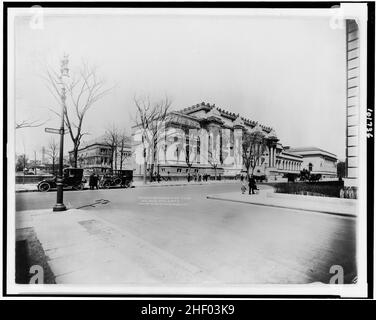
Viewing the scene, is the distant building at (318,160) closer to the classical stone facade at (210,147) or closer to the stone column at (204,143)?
the classical stone facade at (210,147)

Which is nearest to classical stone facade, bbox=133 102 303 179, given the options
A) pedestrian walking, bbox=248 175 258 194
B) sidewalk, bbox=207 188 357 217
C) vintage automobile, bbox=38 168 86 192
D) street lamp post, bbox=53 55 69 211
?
pedestrian walking, bbox=248 175 258 194

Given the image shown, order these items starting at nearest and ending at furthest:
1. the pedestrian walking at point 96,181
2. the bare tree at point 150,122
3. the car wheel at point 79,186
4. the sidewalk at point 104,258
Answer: the sidewalk at point 104,258
the bare tree at point 150,122
the car wheel at point 79,186
the pedestrian walking at point 96,181

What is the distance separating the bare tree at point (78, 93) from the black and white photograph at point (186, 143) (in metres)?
0.02

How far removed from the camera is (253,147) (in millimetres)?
2543

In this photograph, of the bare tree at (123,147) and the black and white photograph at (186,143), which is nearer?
the black and white photograph at (186,143)

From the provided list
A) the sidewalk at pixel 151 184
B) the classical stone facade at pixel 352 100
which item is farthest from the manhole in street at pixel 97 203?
the classical stone facade at pixel 352 100

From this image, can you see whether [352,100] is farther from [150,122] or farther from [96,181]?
[96,181]

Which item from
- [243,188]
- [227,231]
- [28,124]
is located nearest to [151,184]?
[227,231]

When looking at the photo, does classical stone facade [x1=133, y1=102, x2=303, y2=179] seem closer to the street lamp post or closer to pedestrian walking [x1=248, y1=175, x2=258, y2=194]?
pedestrian walking [x1=248, y1=175, x2=258, y2=194]

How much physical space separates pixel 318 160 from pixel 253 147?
0.80 meters

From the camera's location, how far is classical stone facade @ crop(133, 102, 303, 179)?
246 cm

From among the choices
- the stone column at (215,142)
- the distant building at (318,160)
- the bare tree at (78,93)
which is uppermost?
the bare tree at (78,93)

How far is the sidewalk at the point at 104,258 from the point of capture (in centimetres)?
195

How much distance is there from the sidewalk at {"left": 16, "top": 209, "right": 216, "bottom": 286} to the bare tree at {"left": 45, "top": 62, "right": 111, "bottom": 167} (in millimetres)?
1149
